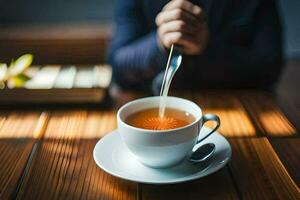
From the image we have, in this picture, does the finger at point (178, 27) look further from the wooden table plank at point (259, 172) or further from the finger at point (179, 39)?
the wooden table plank at point (259, 172)

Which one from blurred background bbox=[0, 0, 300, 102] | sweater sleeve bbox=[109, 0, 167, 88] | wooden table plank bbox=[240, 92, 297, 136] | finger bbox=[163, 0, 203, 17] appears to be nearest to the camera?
wooden table plank bbox=[240, 92, 297, 136]

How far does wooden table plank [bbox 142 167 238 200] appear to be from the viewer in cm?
54

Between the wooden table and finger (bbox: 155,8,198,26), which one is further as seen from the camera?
finger (bbox: 155,8,198,26)

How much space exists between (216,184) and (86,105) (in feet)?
1.10

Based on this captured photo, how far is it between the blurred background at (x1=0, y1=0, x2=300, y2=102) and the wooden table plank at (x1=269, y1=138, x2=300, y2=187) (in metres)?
1.24

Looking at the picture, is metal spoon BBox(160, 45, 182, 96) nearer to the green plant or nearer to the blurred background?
the green plant

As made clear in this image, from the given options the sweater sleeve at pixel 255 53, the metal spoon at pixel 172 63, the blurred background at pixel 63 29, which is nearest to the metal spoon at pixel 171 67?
the metal spoon at pixel 172 63

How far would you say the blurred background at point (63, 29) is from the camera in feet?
6.08

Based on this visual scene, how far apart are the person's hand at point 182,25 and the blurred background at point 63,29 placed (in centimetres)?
99

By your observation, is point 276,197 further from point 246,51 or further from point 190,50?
point 246,51

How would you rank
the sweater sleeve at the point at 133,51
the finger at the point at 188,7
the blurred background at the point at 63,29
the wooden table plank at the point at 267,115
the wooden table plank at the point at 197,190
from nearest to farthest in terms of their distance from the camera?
the wooden table plank at the point at 197,190, the wooden table plank at the point at 267,115, the finger at the point at 188,7, the sweater sleeve at the point at 133,51, the blurred background at the point at 63,29

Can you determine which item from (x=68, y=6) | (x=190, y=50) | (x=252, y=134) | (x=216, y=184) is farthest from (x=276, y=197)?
(x=68, y=6)

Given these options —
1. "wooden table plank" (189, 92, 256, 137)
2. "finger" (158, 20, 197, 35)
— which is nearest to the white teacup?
"wooden table plank" (189, 92, 256, 137)

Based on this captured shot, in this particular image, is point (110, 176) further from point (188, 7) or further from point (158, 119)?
point (188, 7)
